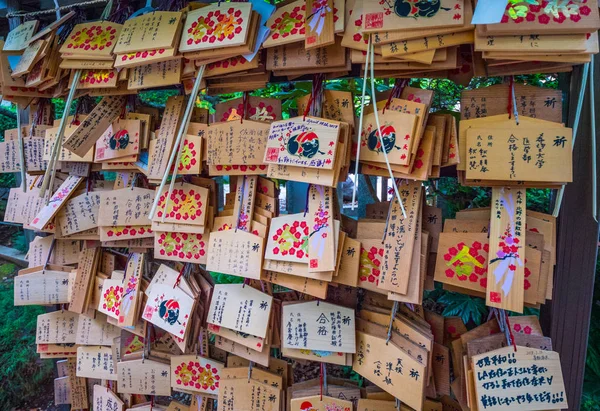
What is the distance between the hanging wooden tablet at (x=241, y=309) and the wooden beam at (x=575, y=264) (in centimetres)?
88

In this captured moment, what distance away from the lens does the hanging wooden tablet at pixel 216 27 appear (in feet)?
3.81

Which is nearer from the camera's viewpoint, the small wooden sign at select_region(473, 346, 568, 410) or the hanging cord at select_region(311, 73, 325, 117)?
the small wooden sign at select_region(473, 346, 568, 410)

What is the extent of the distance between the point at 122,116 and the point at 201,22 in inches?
21.4

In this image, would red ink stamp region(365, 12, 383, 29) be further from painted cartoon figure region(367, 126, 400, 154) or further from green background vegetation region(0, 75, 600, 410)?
green background vegetation region(0, 75, 600, 410)

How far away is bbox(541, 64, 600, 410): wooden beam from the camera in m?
1.09

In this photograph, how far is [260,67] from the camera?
4.19 ft

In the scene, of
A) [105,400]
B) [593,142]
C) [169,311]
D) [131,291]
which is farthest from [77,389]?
[593,142]

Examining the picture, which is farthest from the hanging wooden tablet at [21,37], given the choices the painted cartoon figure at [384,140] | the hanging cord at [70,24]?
the painted cartoon figure at [384,140]

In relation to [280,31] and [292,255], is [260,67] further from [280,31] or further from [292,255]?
[292,255]

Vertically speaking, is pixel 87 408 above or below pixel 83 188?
below

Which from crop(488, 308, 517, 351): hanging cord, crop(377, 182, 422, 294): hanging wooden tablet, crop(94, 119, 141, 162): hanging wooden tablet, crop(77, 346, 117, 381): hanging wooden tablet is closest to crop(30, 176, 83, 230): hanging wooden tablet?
crop(94, 119, 141, 162): hanging wooden tablet

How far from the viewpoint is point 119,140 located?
1.51 meters

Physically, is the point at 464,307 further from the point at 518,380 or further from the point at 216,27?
the point at 216,27

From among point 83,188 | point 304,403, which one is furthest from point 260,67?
point 304,403
